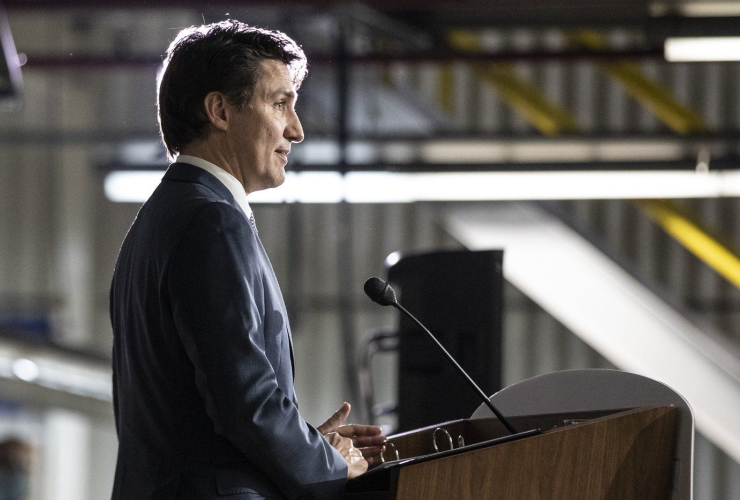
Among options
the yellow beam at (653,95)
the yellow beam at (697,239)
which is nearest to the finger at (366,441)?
the yellow beam at (697,239)

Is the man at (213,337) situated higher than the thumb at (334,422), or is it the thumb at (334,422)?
the man at (213,337)

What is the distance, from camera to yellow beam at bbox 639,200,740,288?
207 inches

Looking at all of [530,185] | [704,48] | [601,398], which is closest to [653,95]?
[530,185]

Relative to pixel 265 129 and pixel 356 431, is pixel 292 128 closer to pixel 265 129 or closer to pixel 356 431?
pixel 265 129

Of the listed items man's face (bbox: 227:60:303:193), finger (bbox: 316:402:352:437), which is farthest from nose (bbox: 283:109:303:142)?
finger (bbox: 316:402:352:437)

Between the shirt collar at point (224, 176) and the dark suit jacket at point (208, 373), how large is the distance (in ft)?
0.19

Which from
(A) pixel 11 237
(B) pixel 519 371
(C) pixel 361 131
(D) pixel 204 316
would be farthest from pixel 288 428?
Answer: (A) pixel 11 237

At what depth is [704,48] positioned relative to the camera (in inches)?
137

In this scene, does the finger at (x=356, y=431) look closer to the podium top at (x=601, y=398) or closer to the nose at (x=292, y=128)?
the podium top at (x=601, y=398)

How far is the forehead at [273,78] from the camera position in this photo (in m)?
1.30

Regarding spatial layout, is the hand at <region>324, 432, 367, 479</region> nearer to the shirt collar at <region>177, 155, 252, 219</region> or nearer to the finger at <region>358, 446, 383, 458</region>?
the finger at <region>358, 446, 383, 458</region>

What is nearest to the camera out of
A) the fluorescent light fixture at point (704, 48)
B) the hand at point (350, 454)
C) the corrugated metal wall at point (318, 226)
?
the hand at point (350, 454)

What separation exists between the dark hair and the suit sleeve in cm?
24

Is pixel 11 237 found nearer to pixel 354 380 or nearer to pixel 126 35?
pixel 126 35
